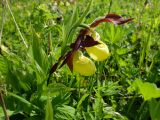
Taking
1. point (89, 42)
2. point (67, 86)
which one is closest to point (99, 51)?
point (89, 42)

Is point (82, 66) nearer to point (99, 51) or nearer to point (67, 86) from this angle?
point (99, 51)

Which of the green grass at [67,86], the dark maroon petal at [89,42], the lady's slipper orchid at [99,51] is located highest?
the dark maroon petal at [89,42]

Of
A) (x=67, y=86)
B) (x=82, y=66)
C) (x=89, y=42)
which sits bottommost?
(x=67, y=86)

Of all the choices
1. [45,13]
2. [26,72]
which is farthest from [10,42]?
[26,72]

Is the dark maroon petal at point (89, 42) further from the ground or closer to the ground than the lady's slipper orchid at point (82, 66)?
further from the ground

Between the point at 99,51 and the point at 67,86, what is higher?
the point at 99,51

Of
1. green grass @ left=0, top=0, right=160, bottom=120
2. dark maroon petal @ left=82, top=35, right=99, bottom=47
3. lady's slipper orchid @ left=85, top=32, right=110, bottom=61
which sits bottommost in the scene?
green grass @ left=0, top=0, right=160, bottom=120

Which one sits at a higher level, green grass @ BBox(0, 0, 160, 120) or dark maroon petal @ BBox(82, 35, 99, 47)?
dark maroon petal @ BBox(82, 35, 99, 47)

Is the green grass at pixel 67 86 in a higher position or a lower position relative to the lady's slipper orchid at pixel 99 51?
lower
